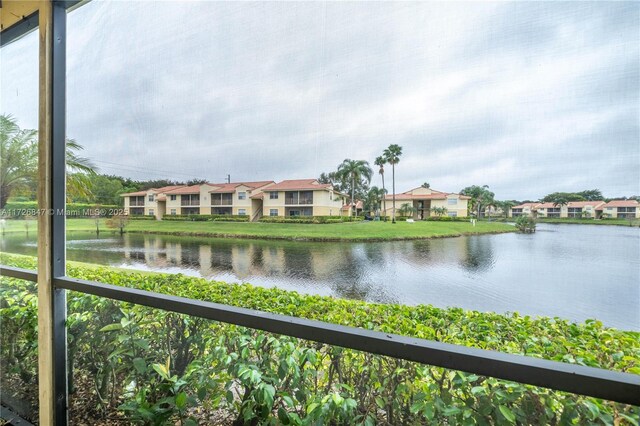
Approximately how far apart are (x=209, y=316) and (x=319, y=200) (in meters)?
0.68

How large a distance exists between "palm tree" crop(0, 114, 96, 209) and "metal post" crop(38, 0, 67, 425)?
0.15 m

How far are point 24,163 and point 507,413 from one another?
311 cm

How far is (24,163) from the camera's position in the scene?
2115 millimetres

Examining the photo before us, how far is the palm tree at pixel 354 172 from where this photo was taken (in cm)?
121

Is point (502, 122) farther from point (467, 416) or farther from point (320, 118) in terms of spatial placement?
point (467, 416)

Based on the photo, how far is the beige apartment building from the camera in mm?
1367

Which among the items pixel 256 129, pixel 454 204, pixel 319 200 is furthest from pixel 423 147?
pixel 256 129

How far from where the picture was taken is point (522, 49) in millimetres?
922

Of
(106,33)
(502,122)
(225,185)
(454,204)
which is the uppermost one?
(106,33)

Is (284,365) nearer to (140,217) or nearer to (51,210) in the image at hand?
(140,217)

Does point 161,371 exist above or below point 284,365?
below

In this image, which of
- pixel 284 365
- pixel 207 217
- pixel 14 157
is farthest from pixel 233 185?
pixel 14 157

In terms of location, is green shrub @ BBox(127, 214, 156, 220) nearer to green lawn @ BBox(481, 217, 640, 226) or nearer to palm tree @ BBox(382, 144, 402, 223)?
palm tree @ BBox(382, 144, 402, 223)

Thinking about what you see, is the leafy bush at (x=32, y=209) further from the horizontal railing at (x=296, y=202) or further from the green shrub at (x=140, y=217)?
the horizontal railing at (x=296, y=202)
